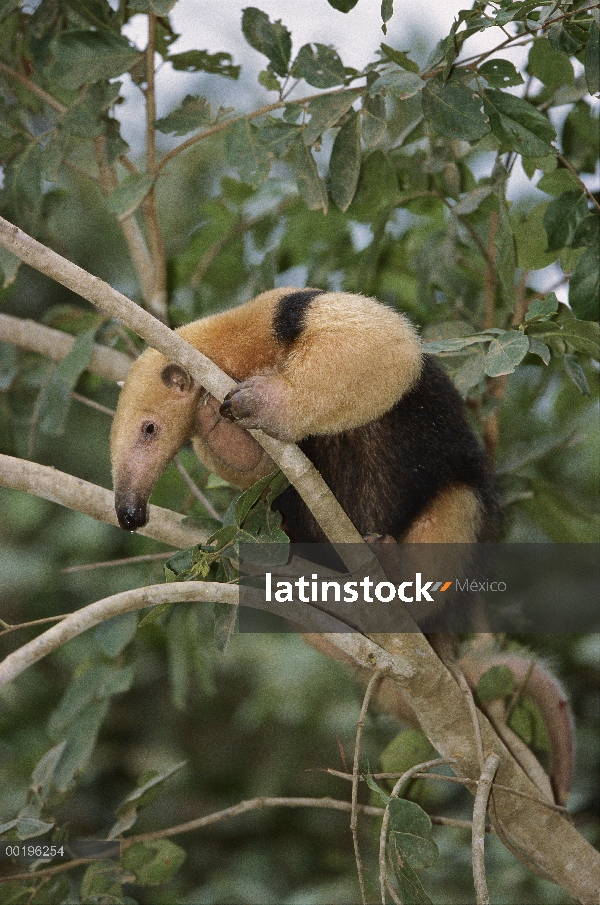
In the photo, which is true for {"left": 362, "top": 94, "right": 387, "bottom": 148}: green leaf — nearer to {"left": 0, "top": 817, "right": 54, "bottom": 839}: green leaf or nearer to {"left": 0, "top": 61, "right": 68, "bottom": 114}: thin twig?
{"left": 0, "top": 61, "right": 68, "bottom": 114}: thin twig

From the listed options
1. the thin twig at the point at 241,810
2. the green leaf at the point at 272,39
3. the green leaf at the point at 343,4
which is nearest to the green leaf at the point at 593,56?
the green leaf at the point at 343,4

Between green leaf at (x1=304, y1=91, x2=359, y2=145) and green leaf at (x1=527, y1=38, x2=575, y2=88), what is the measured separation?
532mm

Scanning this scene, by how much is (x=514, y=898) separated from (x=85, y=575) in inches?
113

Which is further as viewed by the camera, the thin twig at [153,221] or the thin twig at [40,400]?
the thin twig at [40,400]

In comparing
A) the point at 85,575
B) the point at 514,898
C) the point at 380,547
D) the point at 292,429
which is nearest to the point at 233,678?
the point at 85,575

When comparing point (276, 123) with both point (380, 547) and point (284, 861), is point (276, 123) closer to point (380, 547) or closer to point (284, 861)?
point (380, 547)

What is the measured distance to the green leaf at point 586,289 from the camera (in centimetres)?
235

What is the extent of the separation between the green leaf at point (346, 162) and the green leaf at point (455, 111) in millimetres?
318

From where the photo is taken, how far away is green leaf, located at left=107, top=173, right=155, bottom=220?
110 inches

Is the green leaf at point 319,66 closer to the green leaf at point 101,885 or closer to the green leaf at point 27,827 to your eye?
the green leaf at point 27,827

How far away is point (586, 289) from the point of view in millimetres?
2359

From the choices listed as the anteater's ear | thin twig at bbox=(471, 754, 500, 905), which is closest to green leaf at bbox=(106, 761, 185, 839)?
thin twig at bbox=(471, 754, 500, 905)

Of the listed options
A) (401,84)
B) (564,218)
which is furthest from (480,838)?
(401,84)

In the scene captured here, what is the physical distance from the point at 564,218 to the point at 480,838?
164 cm
